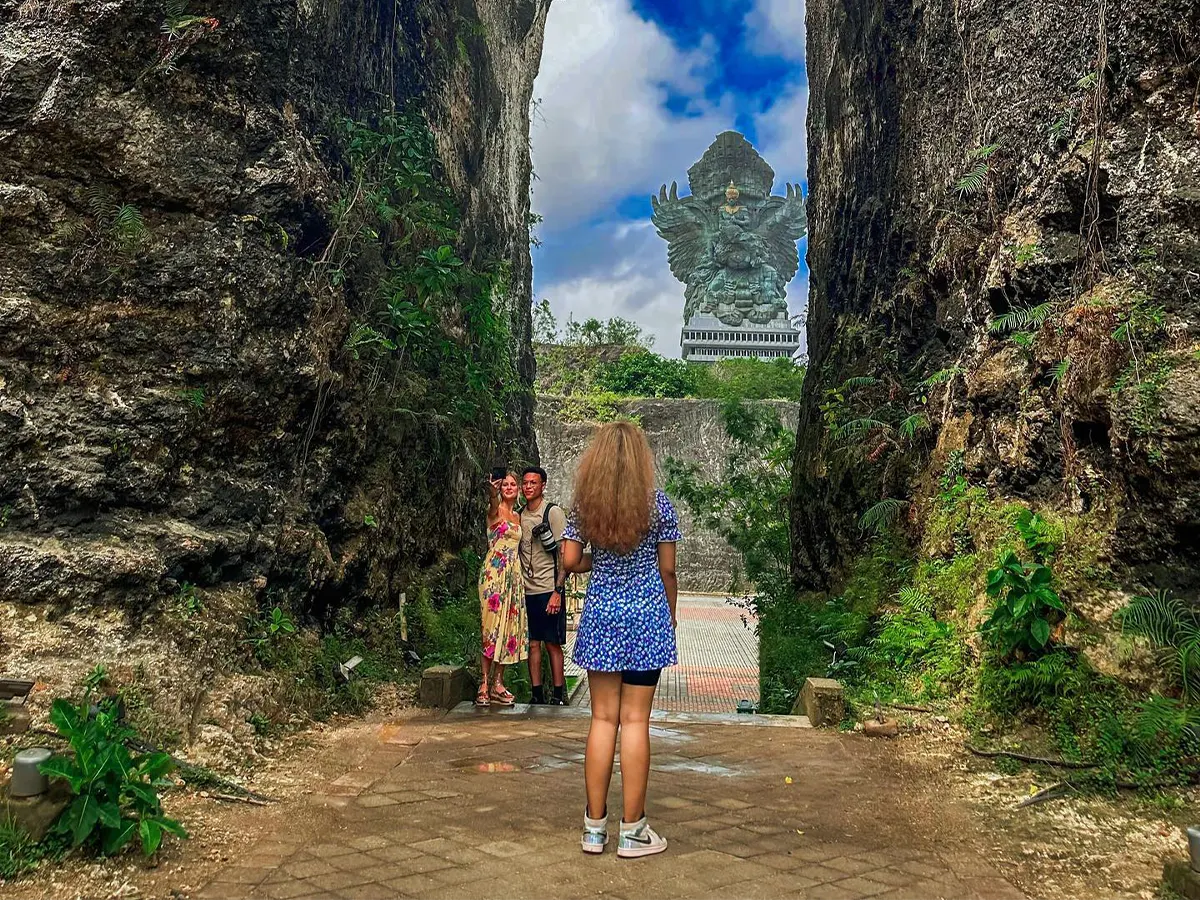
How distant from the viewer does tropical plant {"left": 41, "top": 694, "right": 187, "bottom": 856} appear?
321cm

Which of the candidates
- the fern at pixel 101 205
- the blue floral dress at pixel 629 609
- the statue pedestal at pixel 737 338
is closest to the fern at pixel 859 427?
the blue floral dress at pixel 629 609

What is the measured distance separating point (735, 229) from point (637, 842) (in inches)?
1635

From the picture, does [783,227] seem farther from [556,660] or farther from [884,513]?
[556,660]

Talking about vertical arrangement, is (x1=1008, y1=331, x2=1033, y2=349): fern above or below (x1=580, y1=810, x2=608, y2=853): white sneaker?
above

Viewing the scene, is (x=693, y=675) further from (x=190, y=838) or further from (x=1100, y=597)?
(x=190, y=838)

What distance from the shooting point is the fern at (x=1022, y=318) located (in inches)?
251

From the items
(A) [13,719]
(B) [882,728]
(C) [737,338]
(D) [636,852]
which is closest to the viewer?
(D) [636,852]

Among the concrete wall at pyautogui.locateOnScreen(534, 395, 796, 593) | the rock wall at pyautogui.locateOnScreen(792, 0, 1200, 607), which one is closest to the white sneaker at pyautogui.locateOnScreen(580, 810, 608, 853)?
the rock wall at pyautogui.locateOnScreen(792, 0, 1200, 607)

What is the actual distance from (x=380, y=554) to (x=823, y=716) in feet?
13.3

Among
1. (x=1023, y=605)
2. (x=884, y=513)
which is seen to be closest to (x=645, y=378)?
(x=884, y=513)

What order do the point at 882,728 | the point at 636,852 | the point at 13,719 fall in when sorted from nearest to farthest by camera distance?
1. the point at 636,852
2. the point at 13,719
3. the point at 882,728

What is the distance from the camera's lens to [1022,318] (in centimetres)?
665

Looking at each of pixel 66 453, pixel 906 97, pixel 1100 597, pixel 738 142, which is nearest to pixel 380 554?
pixel 66 453

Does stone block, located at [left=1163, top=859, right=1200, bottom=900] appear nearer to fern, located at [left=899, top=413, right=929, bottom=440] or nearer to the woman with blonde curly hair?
the woman with blonde curly hair
